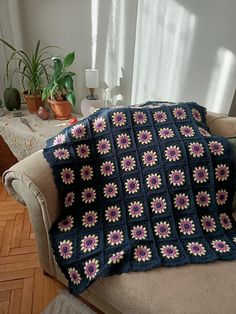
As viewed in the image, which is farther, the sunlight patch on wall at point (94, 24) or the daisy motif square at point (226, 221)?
the sunlight patch on wall at point (94, 24)

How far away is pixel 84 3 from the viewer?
62.2 inches

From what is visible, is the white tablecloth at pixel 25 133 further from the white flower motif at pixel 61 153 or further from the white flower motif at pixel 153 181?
the white flower motif at pixel 153 181

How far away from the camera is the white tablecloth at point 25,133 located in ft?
4.98

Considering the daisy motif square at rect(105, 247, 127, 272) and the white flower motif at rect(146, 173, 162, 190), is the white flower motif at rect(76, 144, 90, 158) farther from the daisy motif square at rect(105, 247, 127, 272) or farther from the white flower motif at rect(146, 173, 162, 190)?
the daisy motif square at rect(105, 247, 127, 272)

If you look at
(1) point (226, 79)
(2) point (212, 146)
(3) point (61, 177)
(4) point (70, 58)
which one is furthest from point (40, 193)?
(1) point (226, 79)

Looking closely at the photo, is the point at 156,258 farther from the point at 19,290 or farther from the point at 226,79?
the point at 226,79

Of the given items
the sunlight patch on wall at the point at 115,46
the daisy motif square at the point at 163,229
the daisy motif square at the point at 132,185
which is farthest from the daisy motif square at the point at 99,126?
the sunlight patch on wall at the point at 115,46

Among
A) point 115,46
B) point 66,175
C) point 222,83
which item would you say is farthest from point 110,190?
point 115,46

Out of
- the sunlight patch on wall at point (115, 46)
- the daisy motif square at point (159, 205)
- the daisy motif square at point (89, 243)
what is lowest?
the daisy motif square at point (89, 243)

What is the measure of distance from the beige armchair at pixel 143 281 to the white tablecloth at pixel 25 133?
52 cm

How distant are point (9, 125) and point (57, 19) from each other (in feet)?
2.68

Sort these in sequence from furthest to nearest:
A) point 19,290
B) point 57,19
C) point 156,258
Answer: point 57,19
point 19,290
point 156,258

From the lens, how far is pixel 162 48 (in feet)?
4.78

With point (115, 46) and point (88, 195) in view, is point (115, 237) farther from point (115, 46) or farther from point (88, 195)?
point (115, 46)
